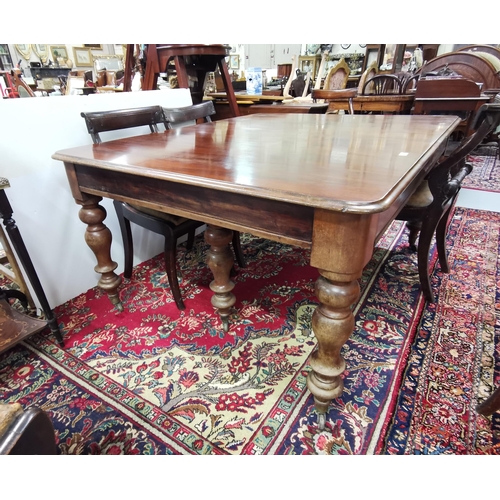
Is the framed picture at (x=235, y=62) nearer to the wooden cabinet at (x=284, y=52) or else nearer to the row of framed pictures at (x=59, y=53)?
the wooden cabinet at (x=284, y=52)

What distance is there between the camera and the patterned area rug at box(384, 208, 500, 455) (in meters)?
0.96

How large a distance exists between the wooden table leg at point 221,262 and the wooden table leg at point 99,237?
0.45 metres

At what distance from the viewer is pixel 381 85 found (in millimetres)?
3646

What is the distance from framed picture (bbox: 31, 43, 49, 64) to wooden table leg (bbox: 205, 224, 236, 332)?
9.48 metres

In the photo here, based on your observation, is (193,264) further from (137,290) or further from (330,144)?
(330,144)

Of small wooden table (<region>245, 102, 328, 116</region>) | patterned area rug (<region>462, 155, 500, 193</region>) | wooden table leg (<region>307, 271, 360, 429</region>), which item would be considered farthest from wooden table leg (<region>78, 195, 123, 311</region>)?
patterned area rug (<region>462, 155, 500, 193</region>)

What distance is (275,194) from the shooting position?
0.71m

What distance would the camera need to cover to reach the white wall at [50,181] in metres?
1.29

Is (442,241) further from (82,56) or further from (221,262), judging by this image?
(82,56)

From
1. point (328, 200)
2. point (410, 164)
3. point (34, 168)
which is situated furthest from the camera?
point (34, 168)

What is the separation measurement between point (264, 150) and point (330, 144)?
24 centimetres

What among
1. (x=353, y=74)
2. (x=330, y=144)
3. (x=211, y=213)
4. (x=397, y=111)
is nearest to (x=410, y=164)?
(x=330, y=144)

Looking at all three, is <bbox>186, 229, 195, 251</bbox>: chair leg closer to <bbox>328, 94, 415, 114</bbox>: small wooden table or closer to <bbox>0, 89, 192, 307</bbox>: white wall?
<bbox>0, 89, 192, 307</bbox>: white wall

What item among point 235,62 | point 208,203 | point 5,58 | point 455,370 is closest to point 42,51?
point 5,58
